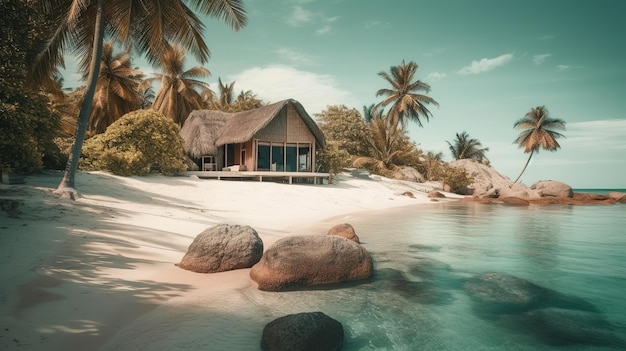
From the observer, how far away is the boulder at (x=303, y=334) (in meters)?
3.38

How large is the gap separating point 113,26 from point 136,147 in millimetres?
5769

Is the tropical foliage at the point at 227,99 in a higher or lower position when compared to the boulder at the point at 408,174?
higher

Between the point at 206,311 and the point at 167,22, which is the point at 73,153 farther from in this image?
the point at 206,311

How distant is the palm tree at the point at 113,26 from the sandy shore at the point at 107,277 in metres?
2.12

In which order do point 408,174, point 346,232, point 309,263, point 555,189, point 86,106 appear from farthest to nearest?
1. point 408,174
2. point 555,189
3. point 86,106
4. point 346,232
5. point 309,263

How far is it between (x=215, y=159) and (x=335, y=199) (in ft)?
35.0

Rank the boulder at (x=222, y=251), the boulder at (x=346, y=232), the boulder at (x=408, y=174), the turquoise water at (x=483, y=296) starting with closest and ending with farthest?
the turquoise water at (x=483, y=296) → the boulder at (x=222, y=251) → the boulder at (x=346, y=232) → the boulder at (x=408, y=174)

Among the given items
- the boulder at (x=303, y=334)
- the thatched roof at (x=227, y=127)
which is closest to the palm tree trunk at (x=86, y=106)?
the boulder at (x=303, y=334)

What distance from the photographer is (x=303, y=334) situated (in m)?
3.41

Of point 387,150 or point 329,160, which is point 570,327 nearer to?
point 329,160

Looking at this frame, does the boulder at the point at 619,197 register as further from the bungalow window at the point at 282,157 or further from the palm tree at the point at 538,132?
the bungalow window at the point at 282,157

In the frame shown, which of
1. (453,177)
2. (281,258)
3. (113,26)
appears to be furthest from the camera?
(453,177)

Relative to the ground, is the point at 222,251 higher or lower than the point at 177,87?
lower

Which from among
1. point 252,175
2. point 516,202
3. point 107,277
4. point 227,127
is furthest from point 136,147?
point 516,202
